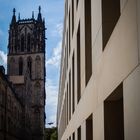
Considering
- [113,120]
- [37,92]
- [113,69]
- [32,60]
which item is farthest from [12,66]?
[113,69]

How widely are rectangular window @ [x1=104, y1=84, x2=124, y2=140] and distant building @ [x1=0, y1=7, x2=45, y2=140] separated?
104m

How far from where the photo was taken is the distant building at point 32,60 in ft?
378

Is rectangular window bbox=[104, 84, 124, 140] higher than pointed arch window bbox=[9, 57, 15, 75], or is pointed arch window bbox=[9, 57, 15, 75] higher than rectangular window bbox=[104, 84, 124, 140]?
pointed arch window bbox=[9, 57, 15, 75]

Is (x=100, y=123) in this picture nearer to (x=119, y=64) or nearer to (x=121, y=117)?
(x=121, y=117)

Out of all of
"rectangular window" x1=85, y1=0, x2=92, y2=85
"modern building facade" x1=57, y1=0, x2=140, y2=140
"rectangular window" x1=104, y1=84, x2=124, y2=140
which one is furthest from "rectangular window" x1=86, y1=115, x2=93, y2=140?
"rectangular window" x1=104, y1=84, x2=124, y2=140

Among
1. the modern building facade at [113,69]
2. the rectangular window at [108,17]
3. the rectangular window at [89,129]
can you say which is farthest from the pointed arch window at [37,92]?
the rectangular window at [108,17]

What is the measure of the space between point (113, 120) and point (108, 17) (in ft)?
5.74

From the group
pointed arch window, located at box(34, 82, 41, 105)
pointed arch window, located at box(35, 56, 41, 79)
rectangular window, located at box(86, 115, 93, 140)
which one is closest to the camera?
rectangular window, located at box(86, 115, 93, 140)

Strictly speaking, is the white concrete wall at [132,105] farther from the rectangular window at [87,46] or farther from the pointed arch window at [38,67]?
the pointed arch window at [38,67]

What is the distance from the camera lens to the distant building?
115 metres

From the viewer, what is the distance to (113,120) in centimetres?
741

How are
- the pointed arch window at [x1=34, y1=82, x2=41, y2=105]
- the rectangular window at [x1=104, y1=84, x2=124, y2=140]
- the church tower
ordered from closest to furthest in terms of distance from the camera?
the rectangular window at [x1=104, y1=84, x2=124, y2=140] → the church tower → the pointed arch window at [x1=34, y1=82, x2=41, y2=105]

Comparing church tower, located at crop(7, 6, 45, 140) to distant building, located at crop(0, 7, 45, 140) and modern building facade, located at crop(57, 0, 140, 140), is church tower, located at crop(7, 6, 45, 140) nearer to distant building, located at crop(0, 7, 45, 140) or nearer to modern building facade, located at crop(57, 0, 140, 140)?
distant building, located at crop(0, 7, 45, 140)

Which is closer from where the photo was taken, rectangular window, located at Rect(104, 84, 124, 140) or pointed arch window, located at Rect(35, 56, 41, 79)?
rectangular window, located at Rect(104, 84, 124, 140)
